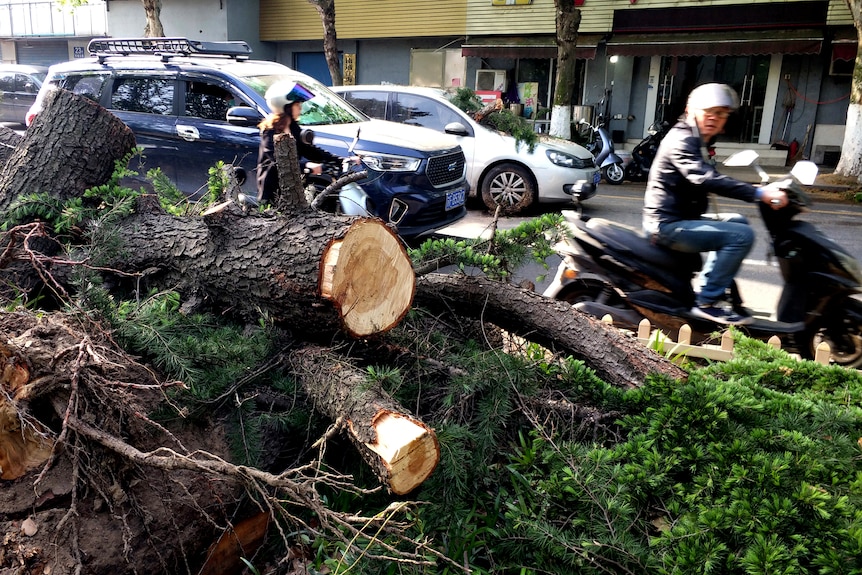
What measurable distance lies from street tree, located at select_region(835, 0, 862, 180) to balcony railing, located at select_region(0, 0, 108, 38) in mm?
24844

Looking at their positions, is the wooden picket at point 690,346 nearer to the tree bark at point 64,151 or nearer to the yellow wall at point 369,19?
the tree bark at point 64,151

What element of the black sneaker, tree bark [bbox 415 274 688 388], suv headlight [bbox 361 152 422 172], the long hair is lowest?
the black sneaker

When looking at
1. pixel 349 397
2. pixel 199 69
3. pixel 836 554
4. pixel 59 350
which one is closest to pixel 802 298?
pixel 836 554

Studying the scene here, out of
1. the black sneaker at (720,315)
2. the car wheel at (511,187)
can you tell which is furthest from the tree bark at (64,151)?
the car wheel at (511,187)

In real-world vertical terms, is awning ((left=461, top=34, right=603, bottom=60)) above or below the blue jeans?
above

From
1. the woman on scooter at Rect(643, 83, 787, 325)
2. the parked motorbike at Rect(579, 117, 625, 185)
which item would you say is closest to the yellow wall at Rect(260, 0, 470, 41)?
the parked motorbike at Rect(579, 117, 625, 185)

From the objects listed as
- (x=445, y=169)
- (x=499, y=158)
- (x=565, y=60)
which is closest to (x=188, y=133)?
(x=445, y=169)

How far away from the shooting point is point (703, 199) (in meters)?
4.58

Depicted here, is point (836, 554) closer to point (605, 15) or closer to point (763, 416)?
point (763, 416)

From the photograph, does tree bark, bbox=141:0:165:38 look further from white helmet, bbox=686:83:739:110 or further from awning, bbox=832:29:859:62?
white helmet, bbox=686:83:739:110

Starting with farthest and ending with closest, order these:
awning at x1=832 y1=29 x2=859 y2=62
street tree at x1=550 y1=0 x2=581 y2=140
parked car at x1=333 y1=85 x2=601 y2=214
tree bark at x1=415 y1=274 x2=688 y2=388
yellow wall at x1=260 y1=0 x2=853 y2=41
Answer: yellow wall at x1=260 y1=0 x2=853 y2=41 < awning at x1=832 y1=29 x2=859 y2=62 < street tree at x1=550 y1=0 x2=581 y2=140 < parked car at x1=333 y1=85 x2=601 y2=214 < tree bark at x1=415 y1=274 x2=688 y2=388

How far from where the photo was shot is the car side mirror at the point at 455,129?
32.3 ft

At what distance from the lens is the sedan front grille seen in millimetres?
7414

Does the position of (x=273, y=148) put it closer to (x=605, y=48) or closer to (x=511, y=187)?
(x=511, y=187)
